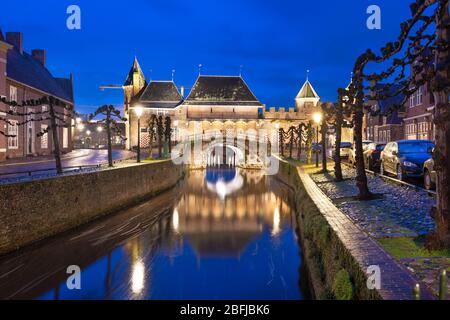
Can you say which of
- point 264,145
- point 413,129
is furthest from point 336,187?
point 264,145

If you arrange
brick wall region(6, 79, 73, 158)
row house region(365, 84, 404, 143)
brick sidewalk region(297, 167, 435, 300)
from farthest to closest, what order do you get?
row house region(365, 84, 404, 143) < brick wall region(6, 79, 73, 158) < brick sidewalk region(297, 167, 435, 300)

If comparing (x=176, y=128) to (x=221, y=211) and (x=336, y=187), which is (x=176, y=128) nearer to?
(x=221, y=211)

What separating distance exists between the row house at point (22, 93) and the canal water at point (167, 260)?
40.2ft

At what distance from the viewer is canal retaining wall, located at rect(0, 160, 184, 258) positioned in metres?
13.4

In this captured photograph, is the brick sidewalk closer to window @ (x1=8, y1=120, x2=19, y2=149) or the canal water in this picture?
the canal water

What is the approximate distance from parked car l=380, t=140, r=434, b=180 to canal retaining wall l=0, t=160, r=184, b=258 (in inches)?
501

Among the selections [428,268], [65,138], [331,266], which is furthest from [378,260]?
[65,138]

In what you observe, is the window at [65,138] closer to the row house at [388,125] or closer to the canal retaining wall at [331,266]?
the row house at [388,125]

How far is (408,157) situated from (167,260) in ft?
32.6

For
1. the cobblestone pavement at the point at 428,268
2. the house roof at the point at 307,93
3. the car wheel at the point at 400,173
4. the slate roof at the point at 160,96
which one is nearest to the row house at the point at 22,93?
the slate roof at the point at 160,96

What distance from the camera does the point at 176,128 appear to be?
62.2 meters

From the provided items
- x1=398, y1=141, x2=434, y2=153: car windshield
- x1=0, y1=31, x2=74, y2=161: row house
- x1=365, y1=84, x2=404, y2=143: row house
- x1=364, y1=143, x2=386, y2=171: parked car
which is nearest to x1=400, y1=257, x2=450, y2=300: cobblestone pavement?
x1=398, y1=141, x2=434, y2=153: car windshield
